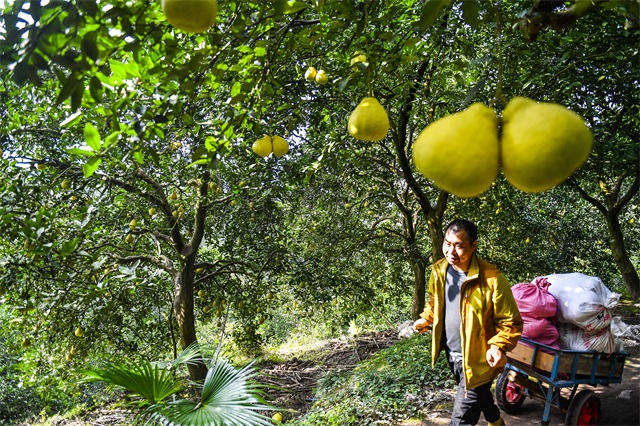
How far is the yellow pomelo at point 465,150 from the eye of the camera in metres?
0.68

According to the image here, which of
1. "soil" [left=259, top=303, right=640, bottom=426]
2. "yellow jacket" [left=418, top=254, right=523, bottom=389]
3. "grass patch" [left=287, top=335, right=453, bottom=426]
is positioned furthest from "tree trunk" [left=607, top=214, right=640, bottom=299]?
"yellow jacket" [left=418, top=254, right=523, bottom=389]

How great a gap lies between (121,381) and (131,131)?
1.53 m

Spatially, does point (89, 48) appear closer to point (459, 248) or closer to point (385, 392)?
point (459, 248)

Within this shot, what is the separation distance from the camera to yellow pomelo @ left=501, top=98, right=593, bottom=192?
655mm

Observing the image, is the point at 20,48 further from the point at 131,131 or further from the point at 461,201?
the point at 461,201

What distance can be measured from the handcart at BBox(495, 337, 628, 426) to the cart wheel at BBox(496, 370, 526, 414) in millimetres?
107

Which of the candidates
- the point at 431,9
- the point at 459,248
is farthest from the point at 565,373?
the point at 431,9

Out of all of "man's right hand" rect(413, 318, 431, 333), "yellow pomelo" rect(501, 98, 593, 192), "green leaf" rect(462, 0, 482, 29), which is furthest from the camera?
"man's right hand" rect(413, 318, 431, 333)

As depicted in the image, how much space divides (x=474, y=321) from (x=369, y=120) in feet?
4.99

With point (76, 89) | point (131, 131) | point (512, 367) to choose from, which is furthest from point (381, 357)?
point (76, 89)

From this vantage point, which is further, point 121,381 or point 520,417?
point 520,417

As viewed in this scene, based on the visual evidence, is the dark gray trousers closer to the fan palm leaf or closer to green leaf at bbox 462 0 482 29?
the fan palm leaf

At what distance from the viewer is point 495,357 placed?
2.19m

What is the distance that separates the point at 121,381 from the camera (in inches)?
90.9
